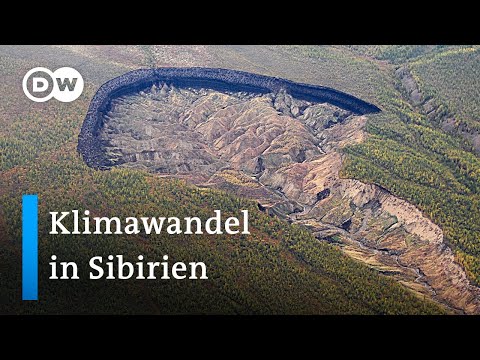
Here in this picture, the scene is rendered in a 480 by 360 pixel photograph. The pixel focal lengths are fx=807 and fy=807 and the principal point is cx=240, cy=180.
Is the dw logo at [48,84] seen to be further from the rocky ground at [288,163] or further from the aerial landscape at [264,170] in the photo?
the rocky ground at [288,163]

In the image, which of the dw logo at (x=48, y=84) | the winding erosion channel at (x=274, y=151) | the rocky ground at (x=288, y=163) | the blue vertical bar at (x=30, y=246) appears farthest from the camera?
the dw logo at (x=48, y=84)

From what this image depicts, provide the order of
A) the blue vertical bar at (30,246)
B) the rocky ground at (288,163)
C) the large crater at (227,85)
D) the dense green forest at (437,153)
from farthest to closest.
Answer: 1. the large crater at (227,85)
2. the dense green forest at (437,153)
3. the rocky ground at (288,163)
4. the blue vertical bar at (30,246)

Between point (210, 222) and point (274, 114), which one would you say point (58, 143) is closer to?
point (210, 222)

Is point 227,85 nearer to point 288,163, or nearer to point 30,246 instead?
point 288,163

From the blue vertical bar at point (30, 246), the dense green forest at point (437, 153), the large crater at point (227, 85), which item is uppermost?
the large crater at point (227, 85)

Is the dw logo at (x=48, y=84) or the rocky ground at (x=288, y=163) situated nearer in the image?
the rocky ground at (x=288, y=163)

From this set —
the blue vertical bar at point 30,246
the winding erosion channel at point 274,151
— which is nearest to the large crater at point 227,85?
the winding erosion channel at point 274,151

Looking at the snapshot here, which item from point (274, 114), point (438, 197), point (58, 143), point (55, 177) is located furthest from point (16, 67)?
point (438, 197)

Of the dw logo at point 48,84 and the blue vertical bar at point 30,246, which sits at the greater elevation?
the dw logo at point 48,84
